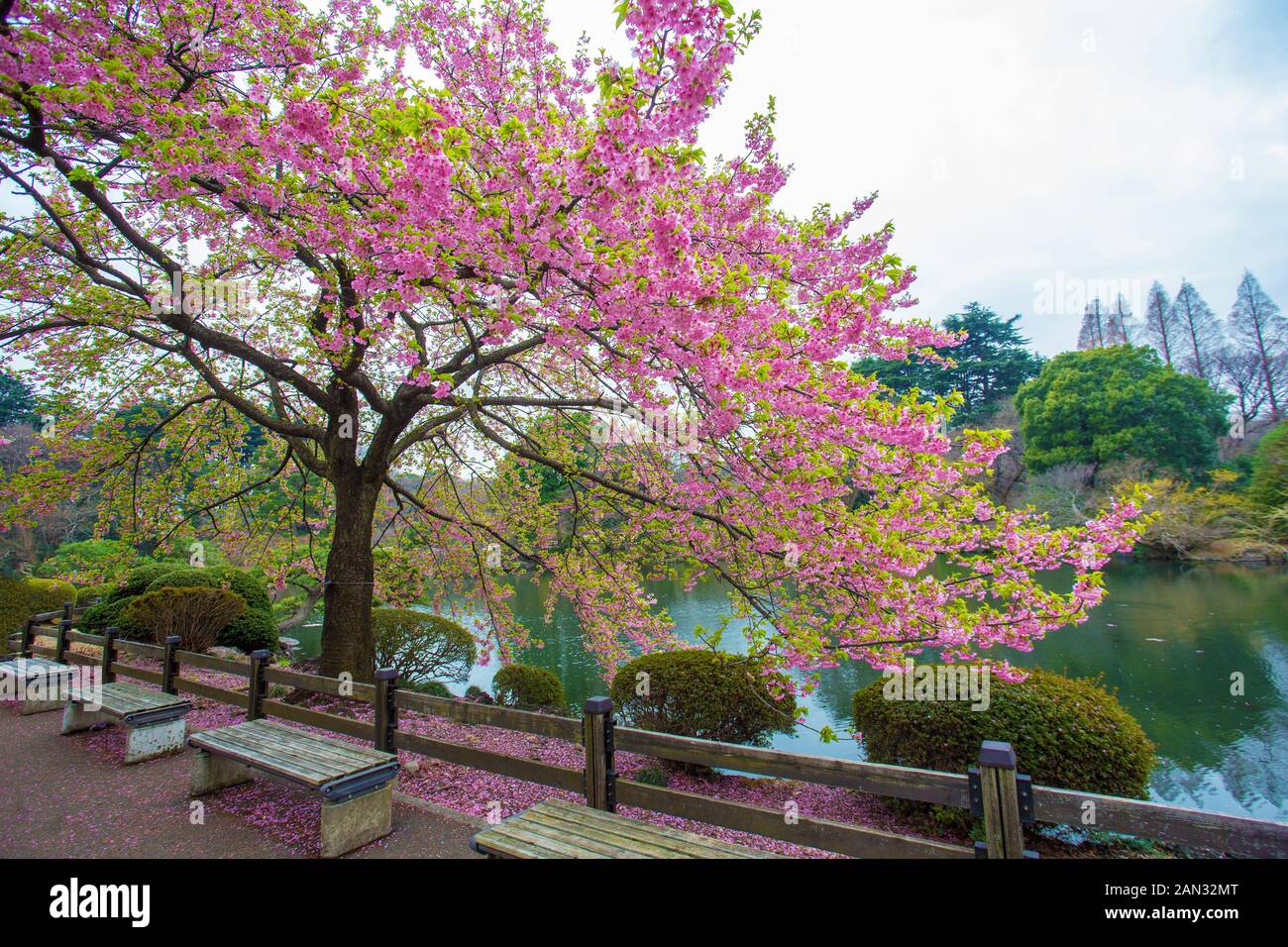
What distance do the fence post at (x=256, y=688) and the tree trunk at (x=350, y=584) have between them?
1291 millimetres

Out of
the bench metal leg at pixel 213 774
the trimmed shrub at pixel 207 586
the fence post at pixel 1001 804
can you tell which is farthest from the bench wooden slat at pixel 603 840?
the trimmed shrub at pixel 207 586

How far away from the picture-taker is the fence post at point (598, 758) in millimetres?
3451

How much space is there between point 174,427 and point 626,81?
8864 mm

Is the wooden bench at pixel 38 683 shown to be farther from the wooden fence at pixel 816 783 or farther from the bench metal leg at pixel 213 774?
the wooden fence at pixel 816 783

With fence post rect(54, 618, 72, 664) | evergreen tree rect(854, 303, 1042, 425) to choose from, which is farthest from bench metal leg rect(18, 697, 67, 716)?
evergreen tree rect(854, 303, 1042, 425)

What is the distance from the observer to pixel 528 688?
845cm

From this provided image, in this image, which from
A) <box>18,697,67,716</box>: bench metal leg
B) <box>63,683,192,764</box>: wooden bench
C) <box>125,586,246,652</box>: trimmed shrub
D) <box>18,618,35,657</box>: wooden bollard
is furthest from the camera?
<box>125,586,246,652</box>: trimmed shrub

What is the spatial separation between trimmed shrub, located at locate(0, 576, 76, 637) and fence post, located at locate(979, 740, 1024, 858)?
15321mm

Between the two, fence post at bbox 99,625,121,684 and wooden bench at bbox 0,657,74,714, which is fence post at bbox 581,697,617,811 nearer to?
wooden bench at bbox 0,657,74,714

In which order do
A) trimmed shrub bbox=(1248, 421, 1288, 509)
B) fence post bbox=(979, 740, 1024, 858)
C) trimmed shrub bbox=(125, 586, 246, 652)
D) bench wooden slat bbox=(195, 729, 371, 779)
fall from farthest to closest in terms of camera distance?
trimmed shrub bbox=(1248, 421, 1288, 509) → trimmed shrub bbox=(125, 586, 246, 652) → bench wooden slat bbox=(195, 729, 371, 779) → fence post bbox=(979, 740, 1024, 858)

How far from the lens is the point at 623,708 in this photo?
6898 mm

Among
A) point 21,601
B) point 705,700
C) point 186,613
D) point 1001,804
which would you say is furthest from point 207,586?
point 1001,804

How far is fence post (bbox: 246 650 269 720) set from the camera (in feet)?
17.7

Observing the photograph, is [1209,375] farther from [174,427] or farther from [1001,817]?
[174,427]
